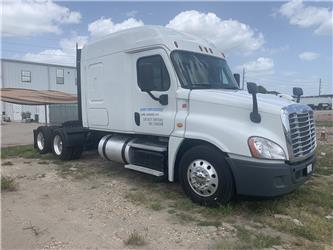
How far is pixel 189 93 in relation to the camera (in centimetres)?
563

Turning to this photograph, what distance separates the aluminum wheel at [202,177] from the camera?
5109mm

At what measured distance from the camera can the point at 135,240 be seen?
4043mm

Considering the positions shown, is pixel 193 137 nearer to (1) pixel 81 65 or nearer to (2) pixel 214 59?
(2) pixel 214 59

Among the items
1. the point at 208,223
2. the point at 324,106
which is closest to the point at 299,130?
the point at 208,223

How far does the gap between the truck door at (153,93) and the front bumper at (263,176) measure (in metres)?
1.60

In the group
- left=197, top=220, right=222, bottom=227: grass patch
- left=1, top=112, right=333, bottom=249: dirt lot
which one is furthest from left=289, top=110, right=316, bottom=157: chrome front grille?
left=197, top=220, right=222, bottom=227: grass patch

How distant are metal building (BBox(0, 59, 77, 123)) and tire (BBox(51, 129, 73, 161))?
23961 mm

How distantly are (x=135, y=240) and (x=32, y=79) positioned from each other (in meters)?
37.5

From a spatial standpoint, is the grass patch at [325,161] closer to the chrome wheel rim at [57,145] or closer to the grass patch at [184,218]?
the grass patch at [184,218]

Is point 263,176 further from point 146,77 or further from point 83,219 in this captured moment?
point 146,77

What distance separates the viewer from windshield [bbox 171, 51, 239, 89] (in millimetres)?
5832

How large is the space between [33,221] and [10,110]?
35.5 metres

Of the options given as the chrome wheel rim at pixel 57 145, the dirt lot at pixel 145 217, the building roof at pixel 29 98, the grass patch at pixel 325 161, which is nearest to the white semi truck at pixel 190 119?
the dirt lot at pixel 145 217

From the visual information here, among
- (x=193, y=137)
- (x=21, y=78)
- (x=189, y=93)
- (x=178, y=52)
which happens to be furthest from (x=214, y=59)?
(x=21, y=78)
